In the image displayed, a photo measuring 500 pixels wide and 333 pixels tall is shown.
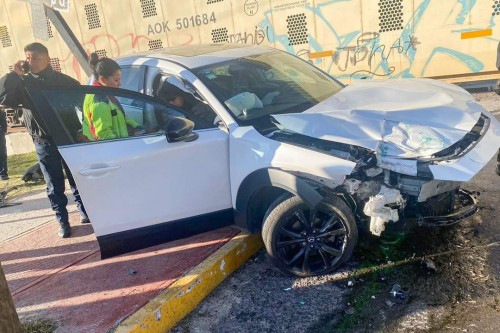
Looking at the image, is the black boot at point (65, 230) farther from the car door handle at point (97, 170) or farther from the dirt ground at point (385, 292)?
the dirt ground at point (385, 292)

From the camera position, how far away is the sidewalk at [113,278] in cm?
301

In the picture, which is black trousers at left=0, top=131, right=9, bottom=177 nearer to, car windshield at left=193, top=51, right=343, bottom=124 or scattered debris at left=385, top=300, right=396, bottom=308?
car windshield at left=193, top=51, right=343, bottom=124

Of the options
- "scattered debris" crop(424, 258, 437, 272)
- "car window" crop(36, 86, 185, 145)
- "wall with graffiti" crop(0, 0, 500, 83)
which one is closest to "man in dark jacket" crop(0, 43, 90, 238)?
"car window" crop(36, 86, 185, 145)

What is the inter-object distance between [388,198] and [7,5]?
1838 cm

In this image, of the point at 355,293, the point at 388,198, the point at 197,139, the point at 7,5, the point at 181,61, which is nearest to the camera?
the point at 388,198

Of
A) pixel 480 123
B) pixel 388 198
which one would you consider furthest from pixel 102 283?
pixel 480 123

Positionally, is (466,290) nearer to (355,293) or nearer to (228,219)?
(355,293)

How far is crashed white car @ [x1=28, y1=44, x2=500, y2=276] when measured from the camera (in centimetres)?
295

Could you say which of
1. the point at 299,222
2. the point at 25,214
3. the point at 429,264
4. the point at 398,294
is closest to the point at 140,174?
the point at 299,222

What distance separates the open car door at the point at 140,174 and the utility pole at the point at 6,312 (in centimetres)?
104

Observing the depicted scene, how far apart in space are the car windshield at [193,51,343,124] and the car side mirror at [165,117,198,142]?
0.43 m

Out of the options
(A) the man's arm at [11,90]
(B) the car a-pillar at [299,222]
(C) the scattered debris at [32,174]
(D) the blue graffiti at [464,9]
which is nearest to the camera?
(B) the car a-pillar at [299,222]

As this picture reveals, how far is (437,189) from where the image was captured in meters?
2.94

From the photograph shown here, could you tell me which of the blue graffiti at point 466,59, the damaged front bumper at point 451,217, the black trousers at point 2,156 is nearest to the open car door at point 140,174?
the damaged front bumper at point 451,217
